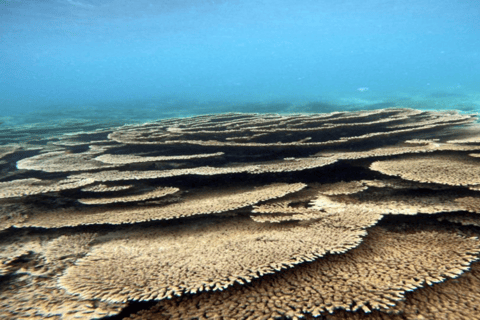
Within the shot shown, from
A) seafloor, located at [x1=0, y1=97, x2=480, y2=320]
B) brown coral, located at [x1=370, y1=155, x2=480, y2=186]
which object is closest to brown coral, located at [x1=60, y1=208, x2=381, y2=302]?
seafloor, located at [x1=0, y1=97, x2=480, y2=320]

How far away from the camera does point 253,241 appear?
7.06 ft

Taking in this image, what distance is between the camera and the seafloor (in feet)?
5.00

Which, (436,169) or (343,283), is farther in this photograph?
(436,169)

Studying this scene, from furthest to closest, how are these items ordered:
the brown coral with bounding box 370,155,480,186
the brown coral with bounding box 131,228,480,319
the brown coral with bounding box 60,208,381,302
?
the brown coral with bounding box 370,155,480,186
the brown coral with bounding box 60,208,381,302
the brown coral with bounding box 131,228,480,319

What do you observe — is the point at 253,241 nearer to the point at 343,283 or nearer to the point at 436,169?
the point at 343,283

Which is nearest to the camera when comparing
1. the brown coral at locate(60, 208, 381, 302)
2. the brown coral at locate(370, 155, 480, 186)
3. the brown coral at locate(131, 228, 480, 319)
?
the brown coral at locate(131, 228, 480, 319)

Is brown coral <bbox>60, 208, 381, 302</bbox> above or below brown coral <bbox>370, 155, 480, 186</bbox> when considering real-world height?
below

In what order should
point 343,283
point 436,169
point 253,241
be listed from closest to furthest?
point 343,283 → point 253,241 → point 436,169

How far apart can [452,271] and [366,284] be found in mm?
506

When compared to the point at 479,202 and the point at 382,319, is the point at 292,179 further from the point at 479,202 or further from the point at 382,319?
the point at 382,319

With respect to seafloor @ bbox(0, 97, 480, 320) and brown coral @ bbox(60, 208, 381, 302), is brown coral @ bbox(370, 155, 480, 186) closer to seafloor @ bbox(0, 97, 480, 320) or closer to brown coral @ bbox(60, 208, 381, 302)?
seafloor @ bbox(0, 97, 480, 320)

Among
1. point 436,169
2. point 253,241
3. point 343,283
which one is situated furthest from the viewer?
point 436,169

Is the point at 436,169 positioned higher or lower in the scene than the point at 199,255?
higher

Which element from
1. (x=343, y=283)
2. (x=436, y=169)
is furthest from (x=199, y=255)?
(x=436, y=169)
